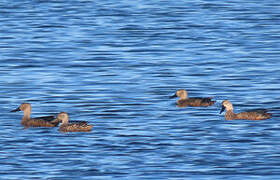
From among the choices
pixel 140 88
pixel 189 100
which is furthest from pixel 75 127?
pixel 140 88

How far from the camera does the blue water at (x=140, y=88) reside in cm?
1897

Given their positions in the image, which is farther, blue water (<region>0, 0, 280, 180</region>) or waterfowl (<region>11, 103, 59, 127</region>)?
waterfowl (<region>11, 103, 59, 127</region>)

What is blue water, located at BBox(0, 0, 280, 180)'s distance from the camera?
747 inches

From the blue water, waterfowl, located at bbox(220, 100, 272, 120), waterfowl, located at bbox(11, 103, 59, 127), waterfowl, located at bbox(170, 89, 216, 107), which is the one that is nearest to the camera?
the blue water

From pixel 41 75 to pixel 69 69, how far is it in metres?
1.35

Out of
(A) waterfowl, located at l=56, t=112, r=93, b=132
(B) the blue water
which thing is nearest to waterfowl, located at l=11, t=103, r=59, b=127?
(B) the blue water

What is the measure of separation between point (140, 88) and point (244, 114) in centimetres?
476

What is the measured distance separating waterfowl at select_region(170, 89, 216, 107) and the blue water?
0.15 meters

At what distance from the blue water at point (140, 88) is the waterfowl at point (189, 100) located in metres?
0.15

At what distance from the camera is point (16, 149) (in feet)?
65.7

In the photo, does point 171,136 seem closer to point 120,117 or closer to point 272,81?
point 120,117

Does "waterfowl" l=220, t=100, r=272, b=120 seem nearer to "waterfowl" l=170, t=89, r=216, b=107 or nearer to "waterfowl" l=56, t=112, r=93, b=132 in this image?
"waterfowl" l=170, t=89, r=216, b=107

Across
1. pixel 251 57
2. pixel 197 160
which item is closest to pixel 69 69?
pixel 251 57

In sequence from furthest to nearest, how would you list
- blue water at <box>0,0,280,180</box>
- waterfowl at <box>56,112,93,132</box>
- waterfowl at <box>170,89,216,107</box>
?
waterfowl at <box>170,89,216,107</box> < waterfowl at <box>56,112,93,132</box> < blue water at <box>0,0,280,180</box>
